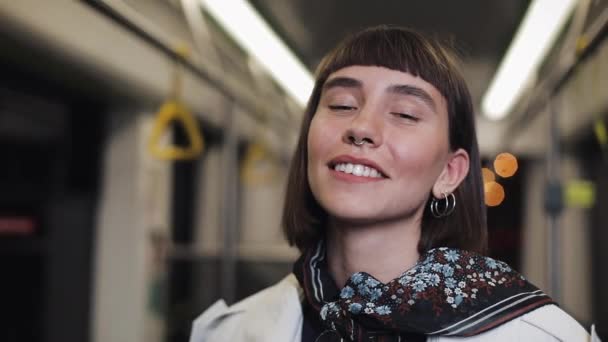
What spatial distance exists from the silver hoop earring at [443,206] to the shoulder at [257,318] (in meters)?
0.33

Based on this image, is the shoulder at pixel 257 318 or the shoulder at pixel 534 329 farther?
the shoulder at pixel 257 318

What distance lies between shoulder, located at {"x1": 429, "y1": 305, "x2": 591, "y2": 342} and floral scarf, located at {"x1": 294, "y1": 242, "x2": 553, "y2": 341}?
0.05 feet

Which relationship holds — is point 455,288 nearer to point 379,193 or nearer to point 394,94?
point 379,193

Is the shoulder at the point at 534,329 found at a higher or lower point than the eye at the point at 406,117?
lower

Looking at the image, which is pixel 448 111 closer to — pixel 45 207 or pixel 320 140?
pixel 320 140

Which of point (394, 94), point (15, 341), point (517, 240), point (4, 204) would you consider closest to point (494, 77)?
point (394, 94)

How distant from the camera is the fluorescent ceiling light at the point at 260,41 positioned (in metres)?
1.88

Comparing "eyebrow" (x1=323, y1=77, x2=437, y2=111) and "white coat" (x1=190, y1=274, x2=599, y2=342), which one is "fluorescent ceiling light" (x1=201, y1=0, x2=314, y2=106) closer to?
"eyebrow" (x1=323, y1=77, x2=437, y2=111)

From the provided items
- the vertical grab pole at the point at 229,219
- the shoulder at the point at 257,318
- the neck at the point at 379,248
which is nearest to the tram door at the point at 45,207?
the vertical grab pole at the point at 229,219

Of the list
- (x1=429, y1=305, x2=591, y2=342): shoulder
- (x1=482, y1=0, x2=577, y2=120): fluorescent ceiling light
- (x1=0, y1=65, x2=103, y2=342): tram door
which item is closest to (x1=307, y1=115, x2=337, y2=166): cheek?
(x1=429, y1=305, x2=591, y2=342): shoulder

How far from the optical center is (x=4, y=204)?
8.09ft

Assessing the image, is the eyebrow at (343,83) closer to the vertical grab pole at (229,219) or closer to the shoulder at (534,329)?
the shoulder at (534,329)

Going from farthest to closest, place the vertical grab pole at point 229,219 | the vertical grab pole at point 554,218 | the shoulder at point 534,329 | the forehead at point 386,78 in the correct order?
the vertical grab pole at point 229,219, the vertical grab pole at point 554,218, the forehead at point 386,78, the shoulder at point 534,329

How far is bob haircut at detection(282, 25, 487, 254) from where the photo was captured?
3.75 ft
